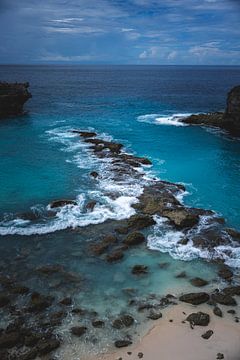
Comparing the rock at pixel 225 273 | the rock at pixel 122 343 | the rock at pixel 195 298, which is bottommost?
the rock at pixel 122 343

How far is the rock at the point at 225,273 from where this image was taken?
25.1 metres

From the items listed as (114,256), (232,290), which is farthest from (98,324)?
(232,290)

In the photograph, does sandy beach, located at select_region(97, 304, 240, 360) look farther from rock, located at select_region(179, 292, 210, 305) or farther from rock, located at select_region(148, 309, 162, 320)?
rock, located at select_region(179, 292, 210, 305)

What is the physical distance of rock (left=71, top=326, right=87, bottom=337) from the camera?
19969mm

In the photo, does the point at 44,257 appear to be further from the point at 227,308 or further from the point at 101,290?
the point at 227,308

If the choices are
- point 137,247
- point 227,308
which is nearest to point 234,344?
point 227,308

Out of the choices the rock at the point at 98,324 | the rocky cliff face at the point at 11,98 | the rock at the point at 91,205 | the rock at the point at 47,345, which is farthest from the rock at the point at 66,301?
the rocky cliff face at the point at 11,98

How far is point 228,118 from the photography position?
69.2 m

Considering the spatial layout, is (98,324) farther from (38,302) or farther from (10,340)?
(10,340)

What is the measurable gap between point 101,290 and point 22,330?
18.6ft

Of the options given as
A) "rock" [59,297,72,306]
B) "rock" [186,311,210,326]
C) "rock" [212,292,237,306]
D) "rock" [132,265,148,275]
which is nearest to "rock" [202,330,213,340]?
"rock" [186,311,210,326]

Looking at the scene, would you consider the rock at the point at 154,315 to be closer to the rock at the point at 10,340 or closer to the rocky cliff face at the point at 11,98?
the rock at the point at 10,340

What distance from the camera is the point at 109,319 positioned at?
69.3 feet

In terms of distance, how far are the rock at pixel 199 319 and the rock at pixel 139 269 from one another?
5.32 m
